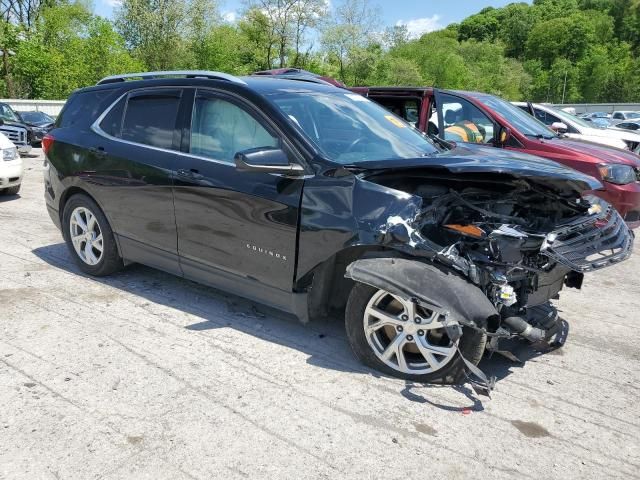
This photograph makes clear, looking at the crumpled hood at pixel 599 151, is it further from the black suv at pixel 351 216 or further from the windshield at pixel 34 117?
the windshield at pixel 34 117

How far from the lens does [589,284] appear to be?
5.49m

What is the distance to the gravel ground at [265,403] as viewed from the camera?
264 cm

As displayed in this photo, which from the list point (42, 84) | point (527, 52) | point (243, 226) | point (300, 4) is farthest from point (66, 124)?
point (527, 52)

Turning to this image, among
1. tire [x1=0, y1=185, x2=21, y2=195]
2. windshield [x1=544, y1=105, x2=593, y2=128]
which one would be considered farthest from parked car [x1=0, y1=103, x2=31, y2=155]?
windshield [x1=544, y1=105, x2=593, y2=128]

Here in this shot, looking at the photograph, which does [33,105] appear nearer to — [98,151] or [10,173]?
[10,173]

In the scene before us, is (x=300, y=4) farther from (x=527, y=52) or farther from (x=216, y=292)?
(x=527, y=52)

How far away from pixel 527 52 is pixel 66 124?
117 meters

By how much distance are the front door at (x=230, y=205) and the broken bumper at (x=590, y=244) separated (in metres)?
1.60

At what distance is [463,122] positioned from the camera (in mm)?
7586

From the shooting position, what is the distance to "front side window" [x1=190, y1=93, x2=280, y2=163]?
12.7ft

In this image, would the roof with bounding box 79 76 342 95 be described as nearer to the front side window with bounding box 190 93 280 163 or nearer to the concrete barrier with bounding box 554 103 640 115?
the front side window with bounding box 190 93 280 163

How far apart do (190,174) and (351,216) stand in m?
1.41

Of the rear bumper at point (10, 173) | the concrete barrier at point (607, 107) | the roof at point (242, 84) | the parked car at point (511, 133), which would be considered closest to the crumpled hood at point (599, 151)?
the parked car at point (511, 133)

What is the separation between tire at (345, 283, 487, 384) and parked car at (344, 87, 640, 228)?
433cm
